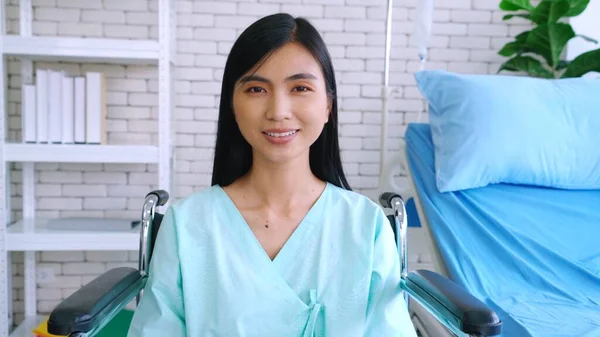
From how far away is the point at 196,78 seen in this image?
7.47 ft

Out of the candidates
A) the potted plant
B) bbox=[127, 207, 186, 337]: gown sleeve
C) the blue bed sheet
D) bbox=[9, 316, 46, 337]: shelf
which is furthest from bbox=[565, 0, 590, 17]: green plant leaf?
bbox=[9, 316, 46, 337]: shelf

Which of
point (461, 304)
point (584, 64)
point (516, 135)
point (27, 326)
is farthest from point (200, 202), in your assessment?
point (584, 64)

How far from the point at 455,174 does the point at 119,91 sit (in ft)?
5.03

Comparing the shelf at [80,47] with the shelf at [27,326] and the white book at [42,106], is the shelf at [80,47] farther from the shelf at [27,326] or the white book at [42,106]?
the shelf at [27,326]

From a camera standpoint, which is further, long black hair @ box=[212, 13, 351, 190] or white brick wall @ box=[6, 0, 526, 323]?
white brick wall @ box=[6, 0, 526, 323]

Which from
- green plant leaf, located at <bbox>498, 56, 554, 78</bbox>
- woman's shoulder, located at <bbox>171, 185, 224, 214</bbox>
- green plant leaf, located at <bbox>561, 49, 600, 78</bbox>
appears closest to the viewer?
woman's shoulder, located at <bbox>171, 185, 224, 214</bbox>

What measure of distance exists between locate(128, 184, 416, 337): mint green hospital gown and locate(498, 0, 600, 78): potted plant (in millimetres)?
1537

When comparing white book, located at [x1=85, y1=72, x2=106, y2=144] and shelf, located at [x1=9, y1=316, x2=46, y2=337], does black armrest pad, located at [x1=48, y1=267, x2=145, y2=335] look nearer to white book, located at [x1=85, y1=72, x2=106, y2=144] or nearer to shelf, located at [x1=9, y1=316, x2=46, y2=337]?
white book, located at [x1=85, y1=72, x2=106, y2=144]

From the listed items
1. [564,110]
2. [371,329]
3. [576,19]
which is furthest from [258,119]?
[576,19]

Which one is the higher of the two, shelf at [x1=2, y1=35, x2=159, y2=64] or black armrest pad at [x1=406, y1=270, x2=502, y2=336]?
shelf at [x1=2, y1=35, x2=159, y2=64]

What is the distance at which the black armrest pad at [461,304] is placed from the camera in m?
0.71

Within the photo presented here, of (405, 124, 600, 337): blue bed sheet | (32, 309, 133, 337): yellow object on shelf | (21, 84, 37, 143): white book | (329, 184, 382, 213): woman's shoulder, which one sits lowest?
(32, 309, 133, 337): yellow object on shelf

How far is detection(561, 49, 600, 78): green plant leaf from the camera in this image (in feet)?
6.75

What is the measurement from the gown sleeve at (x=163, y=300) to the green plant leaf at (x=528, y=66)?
1.85m
